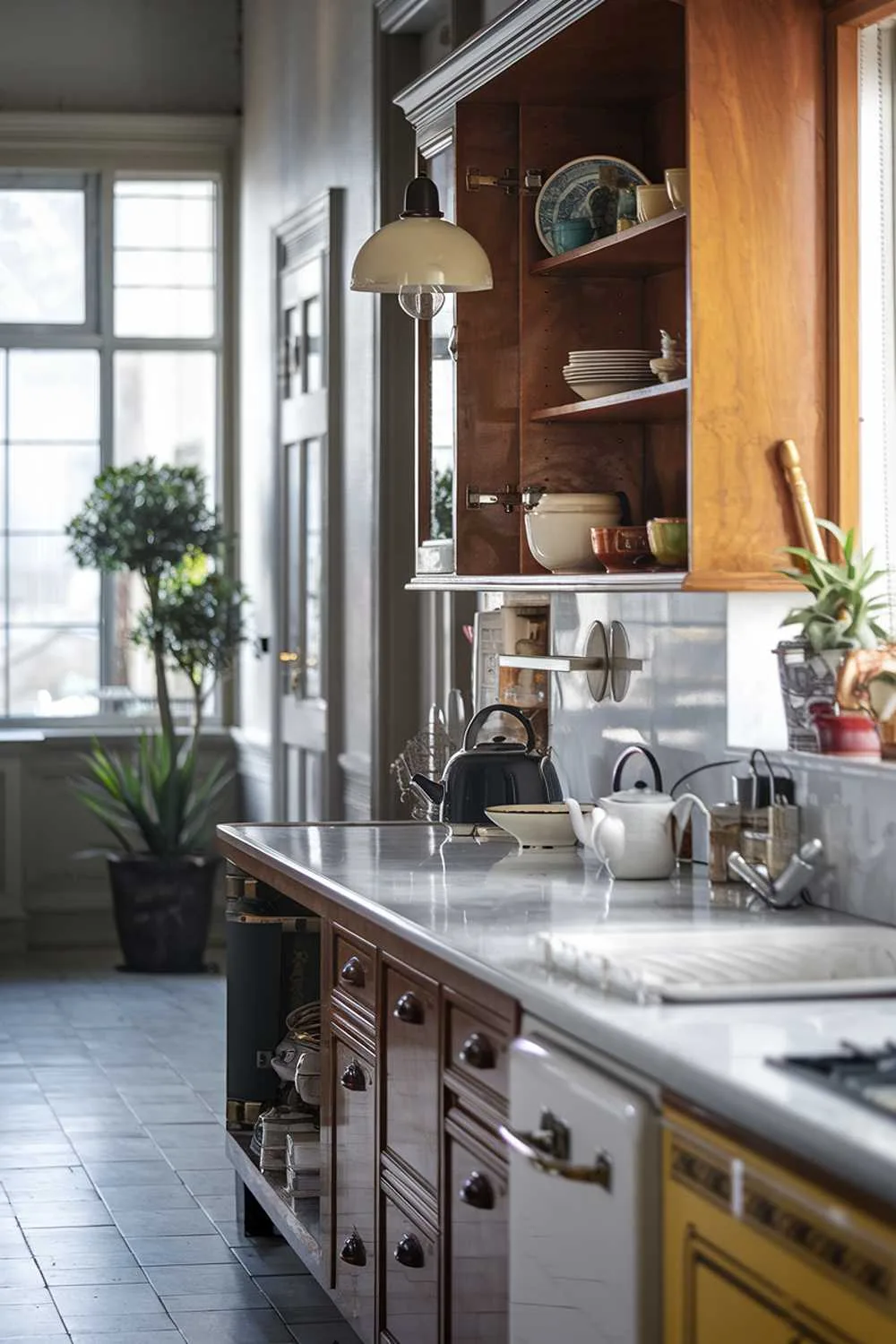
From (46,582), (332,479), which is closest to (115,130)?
(46,582)

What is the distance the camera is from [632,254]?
12.0 feet

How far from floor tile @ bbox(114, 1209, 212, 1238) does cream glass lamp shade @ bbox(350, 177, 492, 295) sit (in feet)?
6.88

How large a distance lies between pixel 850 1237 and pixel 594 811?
1.79 metres

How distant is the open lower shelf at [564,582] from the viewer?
124 inches

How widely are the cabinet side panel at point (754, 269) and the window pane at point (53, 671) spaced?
5420mm

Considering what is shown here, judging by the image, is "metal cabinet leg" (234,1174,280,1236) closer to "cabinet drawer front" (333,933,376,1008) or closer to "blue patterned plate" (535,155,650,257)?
"cabinet drawer front" (333,933,376,1008)

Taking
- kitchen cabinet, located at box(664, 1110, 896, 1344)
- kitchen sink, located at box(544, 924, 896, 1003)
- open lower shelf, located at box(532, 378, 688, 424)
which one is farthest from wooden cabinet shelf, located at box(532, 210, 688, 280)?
kitchen cabinet, located at box(664, 1110, 896, 1344)

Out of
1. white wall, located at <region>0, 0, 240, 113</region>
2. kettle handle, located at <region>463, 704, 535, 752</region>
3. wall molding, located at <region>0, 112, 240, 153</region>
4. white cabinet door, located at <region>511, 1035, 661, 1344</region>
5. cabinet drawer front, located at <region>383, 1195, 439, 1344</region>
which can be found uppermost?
white wall, located at <region>0, 0, 240, 113</region>

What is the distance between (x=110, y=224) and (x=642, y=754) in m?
5.17

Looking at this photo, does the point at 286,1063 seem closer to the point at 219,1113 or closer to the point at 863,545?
the point at 219,1113

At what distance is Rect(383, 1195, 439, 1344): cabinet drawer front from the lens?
284 cm

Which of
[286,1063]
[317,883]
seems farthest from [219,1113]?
[317,883]

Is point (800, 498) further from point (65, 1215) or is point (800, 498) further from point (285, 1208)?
point (65, 1215)

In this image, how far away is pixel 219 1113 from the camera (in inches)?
207
